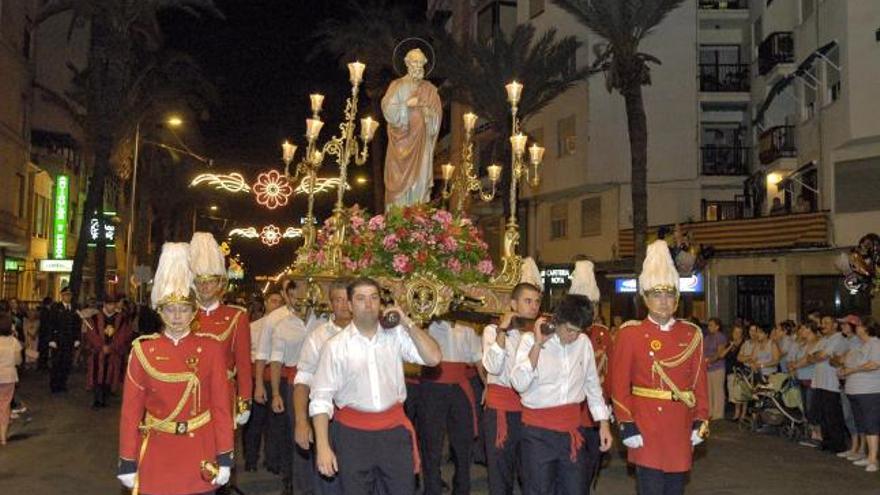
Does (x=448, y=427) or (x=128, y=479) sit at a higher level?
(x=128, y=479)

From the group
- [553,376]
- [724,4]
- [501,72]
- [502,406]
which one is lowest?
[502,406]

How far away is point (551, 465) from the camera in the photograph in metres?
7.07

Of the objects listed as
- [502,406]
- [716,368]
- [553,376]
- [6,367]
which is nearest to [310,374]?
[553,376]

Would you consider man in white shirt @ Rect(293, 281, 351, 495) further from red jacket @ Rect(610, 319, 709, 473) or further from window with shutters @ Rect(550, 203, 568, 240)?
window with shutters @ Rect(550, 203, 568, 240)

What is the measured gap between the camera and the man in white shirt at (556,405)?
7.02m

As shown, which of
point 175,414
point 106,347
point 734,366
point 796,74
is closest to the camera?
point 175,414

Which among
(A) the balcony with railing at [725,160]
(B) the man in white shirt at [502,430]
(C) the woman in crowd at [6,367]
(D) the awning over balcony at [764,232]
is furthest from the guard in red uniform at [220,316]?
→ (A) the balcony with railing at [725,160]

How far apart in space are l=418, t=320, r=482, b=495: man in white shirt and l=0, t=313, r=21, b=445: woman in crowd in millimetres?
6919

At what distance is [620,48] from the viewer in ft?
79.1

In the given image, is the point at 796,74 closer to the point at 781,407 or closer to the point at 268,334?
the point at 781,407

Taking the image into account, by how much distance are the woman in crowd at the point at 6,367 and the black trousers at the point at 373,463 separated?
Answer: 28.9 ft

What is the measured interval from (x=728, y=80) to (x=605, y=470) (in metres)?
27.7

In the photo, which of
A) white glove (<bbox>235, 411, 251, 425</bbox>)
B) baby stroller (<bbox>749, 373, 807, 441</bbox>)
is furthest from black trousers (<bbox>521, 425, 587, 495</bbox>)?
baby stroller (<bbox>749, 373, 807, 441</bbox>)

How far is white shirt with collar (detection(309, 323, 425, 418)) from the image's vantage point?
601cm
